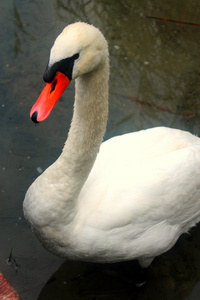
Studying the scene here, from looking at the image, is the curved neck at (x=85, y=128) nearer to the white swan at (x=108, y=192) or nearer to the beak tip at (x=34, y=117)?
the white swan at (x=108, y=192)

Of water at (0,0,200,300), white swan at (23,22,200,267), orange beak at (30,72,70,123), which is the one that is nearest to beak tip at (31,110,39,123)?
orange beak at (30,72,70,123)

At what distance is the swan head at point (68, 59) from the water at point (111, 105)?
1.86m

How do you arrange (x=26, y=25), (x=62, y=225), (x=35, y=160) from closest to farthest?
(x=62, y=225) < (x=35, y=160) < (x=26, y=25)

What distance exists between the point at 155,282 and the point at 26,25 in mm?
3278

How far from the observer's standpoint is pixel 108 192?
3.01 meters

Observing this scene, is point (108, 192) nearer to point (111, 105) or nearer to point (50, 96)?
point (50, 96)

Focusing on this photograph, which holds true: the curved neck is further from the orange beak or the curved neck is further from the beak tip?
the beak tip

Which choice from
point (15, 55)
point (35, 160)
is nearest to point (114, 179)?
point (35, 160)

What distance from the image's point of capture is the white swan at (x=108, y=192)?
274 cm

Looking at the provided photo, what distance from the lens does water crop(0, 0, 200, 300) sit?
3654 mm

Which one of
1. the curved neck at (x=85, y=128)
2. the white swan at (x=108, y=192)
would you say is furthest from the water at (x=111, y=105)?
the curved neck at (x=85, y=128)

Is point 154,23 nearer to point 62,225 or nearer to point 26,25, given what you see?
point 26,25

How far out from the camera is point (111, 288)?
11.9 ft

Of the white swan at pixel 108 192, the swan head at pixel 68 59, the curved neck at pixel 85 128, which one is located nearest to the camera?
the swan head at pixel 68 59
